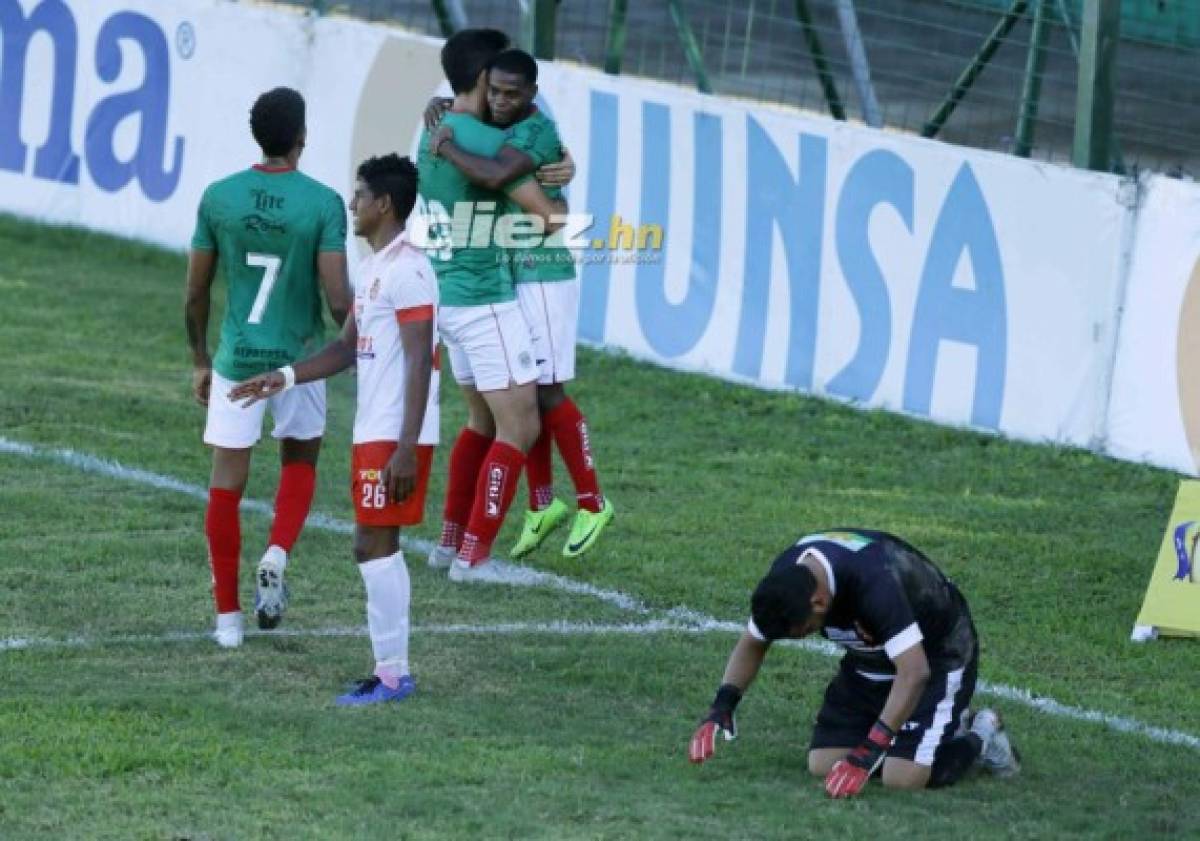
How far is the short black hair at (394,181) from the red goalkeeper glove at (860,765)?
2189mm

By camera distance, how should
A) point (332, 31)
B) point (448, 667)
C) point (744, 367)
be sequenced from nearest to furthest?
1. point (448, 667)
2. point (744, 367)
3. point (332, 31)

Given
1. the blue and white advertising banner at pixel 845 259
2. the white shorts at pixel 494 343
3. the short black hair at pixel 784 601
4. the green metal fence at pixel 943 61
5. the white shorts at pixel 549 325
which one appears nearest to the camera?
the short black hair at pixel 784 601

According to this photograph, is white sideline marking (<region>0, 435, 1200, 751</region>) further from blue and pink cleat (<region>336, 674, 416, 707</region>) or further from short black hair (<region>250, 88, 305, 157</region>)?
short black hair (<region>250, 88, 305, 157</region>)

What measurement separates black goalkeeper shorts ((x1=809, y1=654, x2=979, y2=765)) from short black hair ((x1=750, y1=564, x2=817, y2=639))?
1.90 feet

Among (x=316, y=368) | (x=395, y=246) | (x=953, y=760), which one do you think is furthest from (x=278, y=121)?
(x=953, y=760)

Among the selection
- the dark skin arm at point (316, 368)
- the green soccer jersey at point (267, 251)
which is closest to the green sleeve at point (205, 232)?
the green soccer jersey at point (267, 251)

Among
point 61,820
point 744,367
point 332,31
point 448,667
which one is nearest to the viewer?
point 61,820

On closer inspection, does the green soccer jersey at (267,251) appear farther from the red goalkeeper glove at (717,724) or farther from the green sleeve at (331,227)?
the red goalkeeper glove at (717,724)

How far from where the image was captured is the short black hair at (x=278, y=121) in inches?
310

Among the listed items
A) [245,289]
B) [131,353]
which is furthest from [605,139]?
[245,289]

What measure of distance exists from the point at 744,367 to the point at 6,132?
6.29 meters

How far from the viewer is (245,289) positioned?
8117 millimetres

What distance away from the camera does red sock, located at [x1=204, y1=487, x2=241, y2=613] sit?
8117 mm

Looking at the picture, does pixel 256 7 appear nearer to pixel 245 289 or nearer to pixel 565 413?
pixel 565 413
